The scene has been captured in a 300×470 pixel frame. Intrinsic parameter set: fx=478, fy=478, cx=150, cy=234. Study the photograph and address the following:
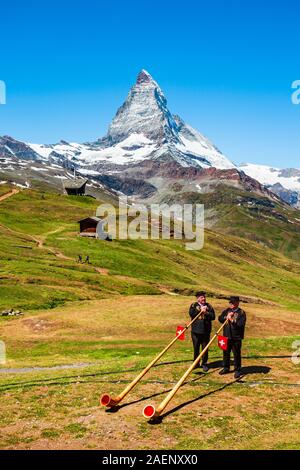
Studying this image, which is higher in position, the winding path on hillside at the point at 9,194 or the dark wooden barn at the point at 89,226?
the winding path on hillside at the point at 9,194

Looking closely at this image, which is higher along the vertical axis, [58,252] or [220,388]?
[58,252]

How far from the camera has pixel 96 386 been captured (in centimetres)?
2392

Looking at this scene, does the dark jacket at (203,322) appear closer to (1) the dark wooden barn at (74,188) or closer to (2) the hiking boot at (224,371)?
(2) the hiking boot at (224,371)

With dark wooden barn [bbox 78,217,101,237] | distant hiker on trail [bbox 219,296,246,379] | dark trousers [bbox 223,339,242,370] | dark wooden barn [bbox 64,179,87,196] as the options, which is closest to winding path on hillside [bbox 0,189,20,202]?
dark wooden barn [bbox 64,179,87,196]

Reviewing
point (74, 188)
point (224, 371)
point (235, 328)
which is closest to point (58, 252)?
point (224, 371)

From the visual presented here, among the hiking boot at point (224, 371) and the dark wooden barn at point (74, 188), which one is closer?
the hiking boot at point (224, 371)

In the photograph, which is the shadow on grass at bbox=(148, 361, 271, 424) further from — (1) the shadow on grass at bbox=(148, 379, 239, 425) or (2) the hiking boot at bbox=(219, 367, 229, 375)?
(2) the hiking boot at bbox=(219, 367, 229, 375)

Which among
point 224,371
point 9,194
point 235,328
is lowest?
point 224,371

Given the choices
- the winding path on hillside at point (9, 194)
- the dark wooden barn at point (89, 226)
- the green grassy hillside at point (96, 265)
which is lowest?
the green grassy hillside at point (96, 265)

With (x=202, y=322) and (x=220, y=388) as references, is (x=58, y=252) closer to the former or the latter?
(x=202, y=322)

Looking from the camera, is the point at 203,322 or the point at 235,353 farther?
Answer: the point at 203,322

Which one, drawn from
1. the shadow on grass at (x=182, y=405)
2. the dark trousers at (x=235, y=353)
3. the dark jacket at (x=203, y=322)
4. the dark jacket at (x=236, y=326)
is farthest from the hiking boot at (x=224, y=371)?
the dark jacket at (x=203, y=322)
